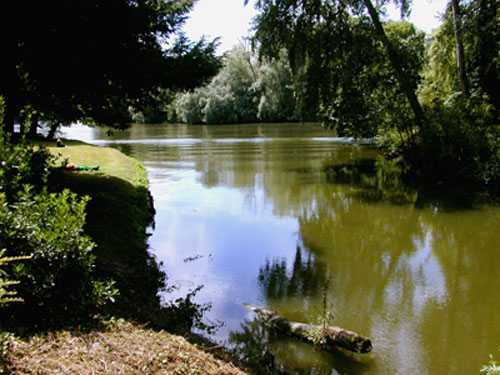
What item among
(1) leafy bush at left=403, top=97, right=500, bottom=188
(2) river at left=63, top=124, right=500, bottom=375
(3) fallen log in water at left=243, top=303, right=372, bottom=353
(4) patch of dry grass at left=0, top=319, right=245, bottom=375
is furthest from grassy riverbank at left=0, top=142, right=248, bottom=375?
(1) leafy bush at left=403, top=97, right=500, bottom=188

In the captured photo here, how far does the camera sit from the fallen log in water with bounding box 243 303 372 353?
498 cm

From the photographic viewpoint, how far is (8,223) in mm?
3652

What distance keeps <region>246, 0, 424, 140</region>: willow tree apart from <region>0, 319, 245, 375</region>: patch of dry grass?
53.1 feet

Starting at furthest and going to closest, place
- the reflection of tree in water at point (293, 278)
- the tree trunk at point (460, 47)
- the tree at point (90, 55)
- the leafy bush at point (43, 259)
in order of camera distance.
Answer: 1. the tree trunk at point (460, 47)
2. the tree at point (90, 55)
3. the reflection of tree in water at point (293, 278)
4. the leafy bush at point (43, 259)

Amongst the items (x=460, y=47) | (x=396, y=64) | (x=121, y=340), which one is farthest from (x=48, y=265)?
(x=460, y=47)

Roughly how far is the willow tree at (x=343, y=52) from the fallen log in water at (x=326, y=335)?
14318mm

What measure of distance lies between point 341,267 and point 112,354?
211 inches

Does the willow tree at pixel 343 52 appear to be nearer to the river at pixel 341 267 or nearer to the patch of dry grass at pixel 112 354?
the river at pixel 341 267

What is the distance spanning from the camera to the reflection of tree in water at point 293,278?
22.4 ft

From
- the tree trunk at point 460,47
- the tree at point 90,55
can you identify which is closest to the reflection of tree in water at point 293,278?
the tree at point 90,55

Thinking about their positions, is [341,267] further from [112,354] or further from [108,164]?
[108,164]

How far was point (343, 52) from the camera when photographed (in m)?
19.1

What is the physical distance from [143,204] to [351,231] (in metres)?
5.19

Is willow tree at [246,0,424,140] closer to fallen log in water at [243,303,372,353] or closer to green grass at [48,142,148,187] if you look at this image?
green grass at [48,142,148,187]
